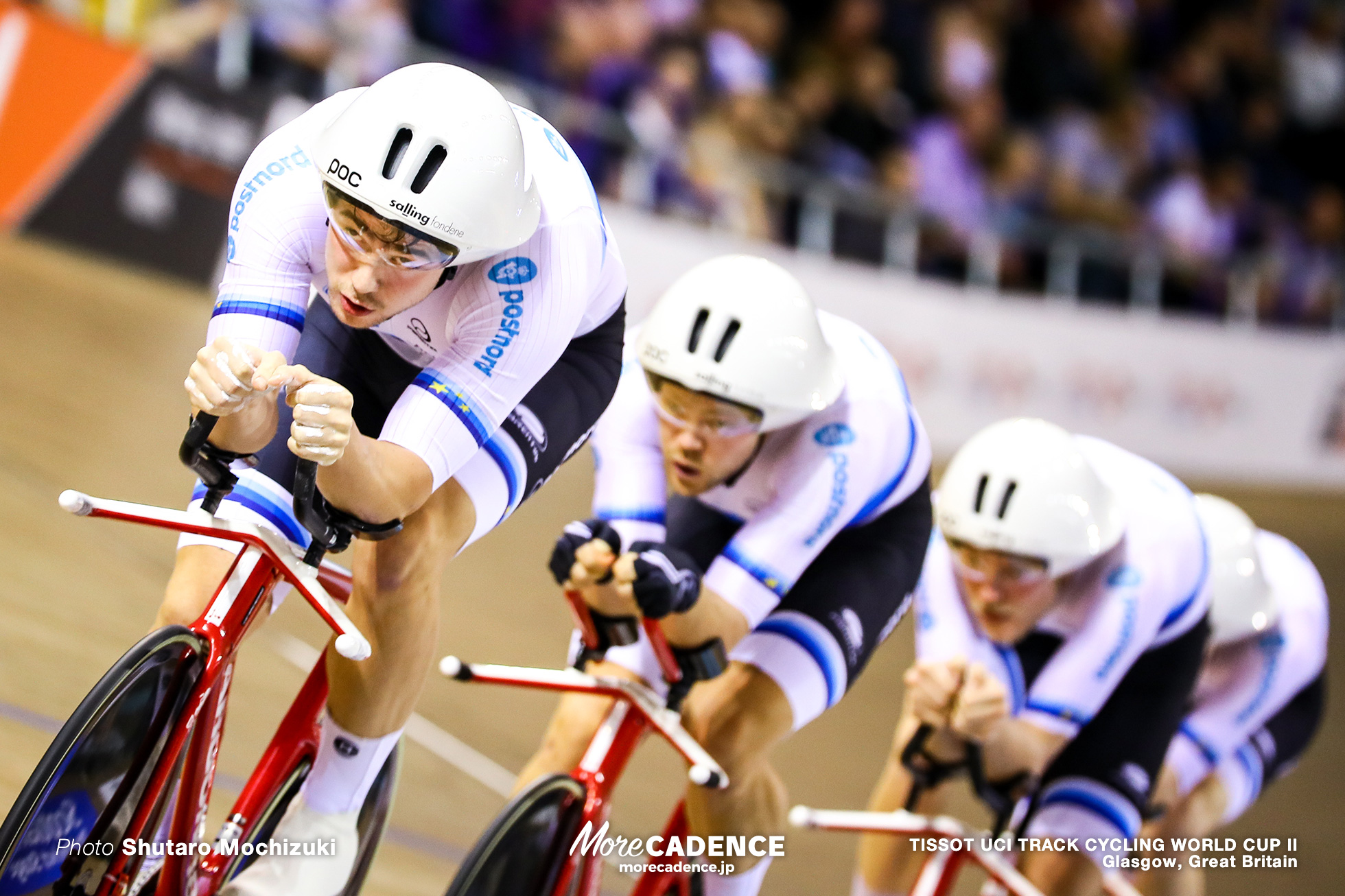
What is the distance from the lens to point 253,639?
4.73 m

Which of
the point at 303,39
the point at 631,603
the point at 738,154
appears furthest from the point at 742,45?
the point at 631,603

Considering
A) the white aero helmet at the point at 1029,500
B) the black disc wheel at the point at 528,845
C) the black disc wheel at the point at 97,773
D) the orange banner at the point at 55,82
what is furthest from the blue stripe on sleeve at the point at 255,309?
the orange banner at the point at 55,82

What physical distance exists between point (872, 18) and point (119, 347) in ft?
20.3

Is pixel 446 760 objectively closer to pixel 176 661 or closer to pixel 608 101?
pixel 176 661

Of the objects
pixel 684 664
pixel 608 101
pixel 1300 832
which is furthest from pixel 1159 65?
pixel 684 664

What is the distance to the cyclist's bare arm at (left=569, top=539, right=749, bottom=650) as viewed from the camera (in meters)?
2.74

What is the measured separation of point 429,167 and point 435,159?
0.7 inches

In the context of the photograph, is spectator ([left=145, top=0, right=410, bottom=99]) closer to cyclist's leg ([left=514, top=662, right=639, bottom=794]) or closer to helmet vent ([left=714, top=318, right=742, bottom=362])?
helmet vent ([left=714, top=318, right=742, bottom=362])

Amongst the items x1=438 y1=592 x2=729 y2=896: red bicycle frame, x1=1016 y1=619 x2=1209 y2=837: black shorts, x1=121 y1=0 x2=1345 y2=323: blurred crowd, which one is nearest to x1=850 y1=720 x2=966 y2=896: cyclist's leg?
x1=1016 y1=619 x2=1209 y2=837: black shorts

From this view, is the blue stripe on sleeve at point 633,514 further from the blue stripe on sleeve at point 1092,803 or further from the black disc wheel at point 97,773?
the blue stripe on sleeve at point 1092,803

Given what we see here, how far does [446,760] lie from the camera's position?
449 centimetres

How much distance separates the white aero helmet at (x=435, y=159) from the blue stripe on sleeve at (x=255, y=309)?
26cm

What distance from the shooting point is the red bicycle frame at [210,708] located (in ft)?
7.43

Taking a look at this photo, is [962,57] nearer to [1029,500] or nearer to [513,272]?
[1029,500]
